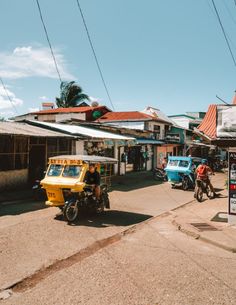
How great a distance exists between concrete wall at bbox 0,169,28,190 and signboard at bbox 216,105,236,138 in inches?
448

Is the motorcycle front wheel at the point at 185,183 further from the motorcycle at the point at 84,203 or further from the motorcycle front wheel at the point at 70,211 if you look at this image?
the motorcycle front wheel at the point at 70,211

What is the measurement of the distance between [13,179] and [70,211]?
8.33 meters

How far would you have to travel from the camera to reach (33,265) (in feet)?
22.5

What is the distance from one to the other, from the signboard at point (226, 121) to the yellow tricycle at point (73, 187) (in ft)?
14.1

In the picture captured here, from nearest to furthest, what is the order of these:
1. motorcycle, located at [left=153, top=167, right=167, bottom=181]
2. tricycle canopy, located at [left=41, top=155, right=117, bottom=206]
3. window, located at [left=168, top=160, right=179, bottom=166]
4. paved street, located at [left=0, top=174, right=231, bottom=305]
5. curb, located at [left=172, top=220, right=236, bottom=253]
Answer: paved street, located at [left=0, top=174, right=231, bottom=305], curb, located at [left=172, top=220, right=236, bottom=253], tricycle canopy, located at [left=41, top=155, right=117, bottom=206], window, located at [left=168, top=160, right=179, bottom=166], motorcycle, located at [left=153, top=167, right=167, bottom=181]

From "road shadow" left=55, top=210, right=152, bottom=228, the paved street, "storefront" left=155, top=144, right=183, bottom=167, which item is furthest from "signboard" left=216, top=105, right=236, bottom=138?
"storefront" left=155, top=144, right=183, bottom=167

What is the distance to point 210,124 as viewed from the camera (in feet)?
54.3

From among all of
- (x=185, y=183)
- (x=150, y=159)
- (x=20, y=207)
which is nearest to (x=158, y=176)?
(x=185, y=183)

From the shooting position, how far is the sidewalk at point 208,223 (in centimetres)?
884

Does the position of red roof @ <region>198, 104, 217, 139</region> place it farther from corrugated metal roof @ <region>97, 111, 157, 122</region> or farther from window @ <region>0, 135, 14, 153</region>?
corrugated metal roof @ <region>97, 111, 157, 122</region>

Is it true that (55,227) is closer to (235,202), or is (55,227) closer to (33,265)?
(33,265)

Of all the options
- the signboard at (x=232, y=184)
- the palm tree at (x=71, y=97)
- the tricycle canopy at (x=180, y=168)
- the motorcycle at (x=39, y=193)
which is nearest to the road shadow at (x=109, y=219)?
the signboard at (x=232, y=184)

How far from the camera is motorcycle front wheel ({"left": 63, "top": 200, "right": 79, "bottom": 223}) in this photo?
406 inches

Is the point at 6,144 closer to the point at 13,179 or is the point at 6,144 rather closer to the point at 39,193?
the point at 13,179
